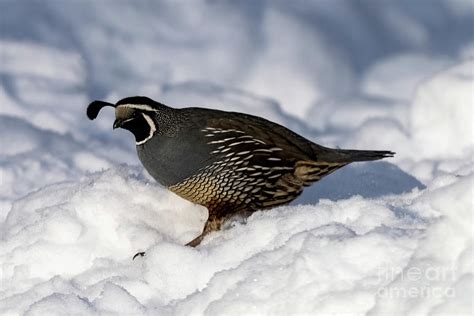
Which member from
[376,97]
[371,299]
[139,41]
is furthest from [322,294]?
[139,41]

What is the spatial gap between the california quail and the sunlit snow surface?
0.45ft

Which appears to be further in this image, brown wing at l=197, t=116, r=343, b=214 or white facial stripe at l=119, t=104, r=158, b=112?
white facial stripe at l=119, t=104, r=158, b=112

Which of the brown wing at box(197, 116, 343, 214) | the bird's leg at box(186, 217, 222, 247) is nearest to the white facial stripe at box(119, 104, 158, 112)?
the brown wing at box(197, 116, 343, 214)

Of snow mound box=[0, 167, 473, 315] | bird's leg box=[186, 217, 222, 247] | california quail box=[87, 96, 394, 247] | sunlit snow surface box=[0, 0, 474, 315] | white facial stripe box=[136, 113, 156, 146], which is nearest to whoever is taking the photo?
snow mound box=[0, 167, 473, 315]

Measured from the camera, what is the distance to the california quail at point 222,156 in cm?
419

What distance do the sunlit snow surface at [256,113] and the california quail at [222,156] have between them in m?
0.14

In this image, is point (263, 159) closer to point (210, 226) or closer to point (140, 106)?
point (210, 226)

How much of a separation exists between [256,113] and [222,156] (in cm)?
269

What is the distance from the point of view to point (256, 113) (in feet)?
22.7

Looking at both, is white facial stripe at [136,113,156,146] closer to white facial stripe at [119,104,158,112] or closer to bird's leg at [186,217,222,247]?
white facial stripe at [119,104,158,112]

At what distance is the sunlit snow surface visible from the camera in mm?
2932

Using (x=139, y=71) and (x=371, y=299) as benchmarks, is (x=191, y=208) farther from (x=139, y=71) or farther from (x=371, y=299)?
(x=139, y=71)

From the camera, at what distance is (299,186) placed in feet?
14.6

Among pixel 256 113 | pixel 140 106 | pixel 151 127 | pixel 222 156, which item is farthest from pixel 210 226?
pixel 256 113
